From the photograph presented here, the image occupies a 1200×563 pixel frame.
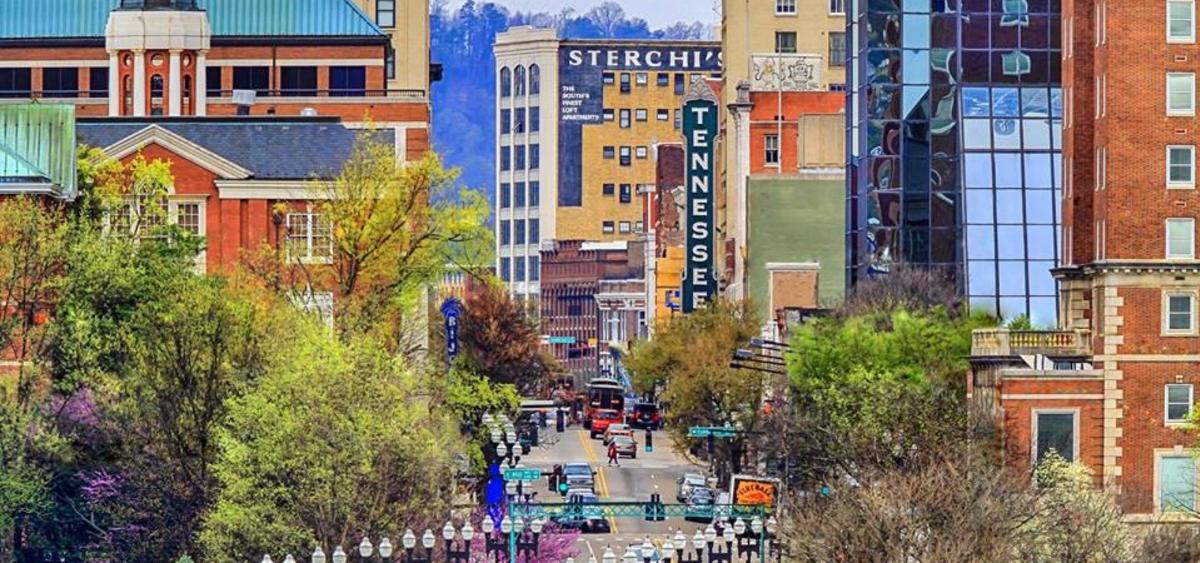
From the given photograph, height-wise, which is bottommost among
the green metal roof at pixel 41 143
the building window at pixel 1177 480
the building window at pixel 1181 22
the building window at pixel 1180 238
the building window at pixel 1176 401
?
the building window at pixel 1177 480

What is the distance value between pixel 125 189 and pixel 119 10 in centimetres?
3201


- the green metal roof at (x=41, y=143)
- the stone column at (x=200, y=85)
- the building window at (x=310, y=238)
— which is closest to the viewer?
the green metal roof at (x=41, y=143)

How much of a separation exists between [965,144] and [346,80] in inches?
1406

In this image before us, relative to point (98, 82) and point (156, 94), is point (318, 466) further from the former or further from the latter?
point (98, 82)

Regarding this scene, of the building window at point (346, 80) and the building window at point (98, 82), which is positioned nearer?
the building window at point (346, 80)

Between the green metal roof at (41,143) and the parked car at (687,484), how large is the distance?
2650cm

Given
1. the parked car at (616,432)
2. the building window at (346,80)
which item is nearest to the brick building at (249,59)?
the building window at (346,80)

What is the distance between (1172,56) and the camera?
99000 mm

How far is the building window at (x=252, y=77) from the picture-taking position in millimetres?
169500

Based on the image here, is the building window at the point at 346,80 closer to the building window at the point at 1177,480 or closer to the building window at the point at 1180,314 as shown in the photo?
the building window at the point at 1177,480

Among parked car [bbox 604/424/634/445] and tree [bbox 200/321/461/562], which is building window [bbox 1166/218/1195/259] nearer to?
tree [bbox 200/321/461/562]

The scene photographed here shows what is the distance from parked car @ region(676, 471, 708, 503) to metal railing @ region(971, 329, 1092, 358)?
3229 centimetres

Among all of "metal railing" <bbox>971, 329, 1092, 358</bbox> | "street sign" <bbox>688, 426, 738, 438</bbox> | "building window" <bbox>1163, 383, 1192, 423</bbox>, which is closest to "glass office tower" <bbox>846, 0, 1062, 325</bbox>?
"street sign" <bbox>688, 426, 738, 438</bbox>

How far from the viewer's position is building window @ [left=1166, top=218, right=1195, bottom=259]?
98812 mm
